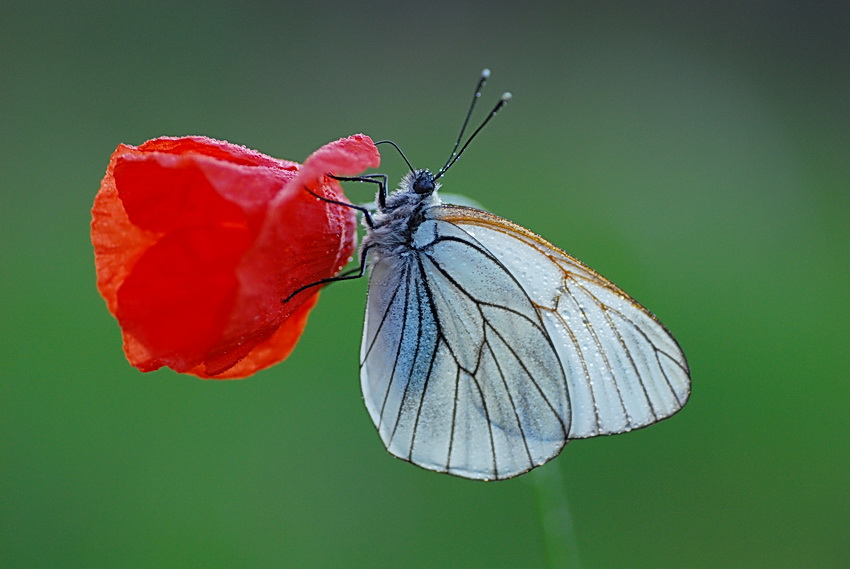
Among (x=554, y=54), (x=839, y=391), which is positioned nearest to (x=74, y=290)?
(x=839, y=391)

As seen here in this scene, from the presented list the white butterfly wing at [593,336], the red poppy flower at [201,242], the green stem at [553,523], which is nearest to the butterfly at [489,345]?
the white butterfly wing at [593,336]

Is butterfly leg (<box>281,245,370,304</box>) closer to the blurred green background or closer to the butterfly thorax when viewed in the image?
the butterfly thorax

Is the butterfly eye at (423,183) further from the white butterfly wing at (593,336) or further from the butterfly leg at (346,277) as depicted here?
the butterfly leg at (346,277)

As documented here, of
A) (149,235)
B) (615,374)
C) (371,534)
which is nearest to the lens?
(149,235)

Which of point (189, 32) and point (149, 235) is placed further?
point (189, 32)

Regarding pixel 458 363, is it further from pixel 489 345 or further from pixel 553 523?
pixel 553 523

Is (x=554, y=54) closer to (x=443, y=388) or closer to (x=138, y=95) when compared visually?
(x=138, y=95)

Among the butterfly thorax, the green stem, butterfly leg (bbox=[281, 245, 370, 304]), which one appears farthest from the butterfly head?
the green stem
